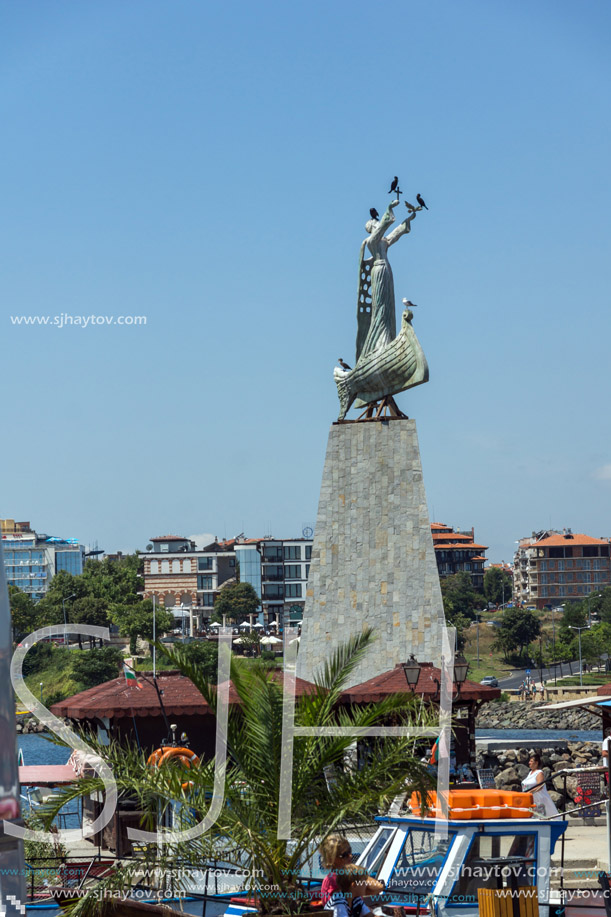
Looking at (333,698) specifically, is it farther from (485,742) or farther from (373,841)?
(485,742)

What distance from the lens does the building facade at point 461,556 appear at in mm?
122812

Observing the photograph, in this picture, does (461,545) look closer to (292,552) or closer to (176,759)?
(292,552)

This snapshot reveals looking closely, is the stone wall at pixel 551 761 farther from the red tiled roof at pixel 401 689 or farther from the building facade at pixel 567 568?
the building facade at pixel 567 568

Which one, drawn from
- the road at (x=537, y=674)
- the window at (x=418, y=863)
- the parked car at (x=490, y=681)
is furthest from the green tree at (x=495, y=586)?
the window at (x=418, y=863)

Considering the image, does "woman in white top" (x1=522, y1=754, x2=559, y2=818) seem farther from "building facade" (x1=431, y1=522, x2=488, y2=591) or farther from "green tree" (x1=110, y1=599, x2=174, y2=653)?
"building facade" (x1=431, y1=522, x2=488, y2=591)

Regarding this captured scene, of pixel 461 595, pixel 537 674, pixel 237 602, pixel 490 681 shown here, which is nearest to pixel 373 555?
pixel 490 681

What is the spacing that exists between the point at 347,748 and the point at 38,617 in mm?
69705

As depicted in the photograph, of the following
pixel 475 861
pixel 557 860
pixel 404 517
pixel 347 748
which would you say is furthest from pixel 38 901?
pixel 404 517

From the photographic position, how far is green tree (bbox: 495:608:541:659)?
275 feet

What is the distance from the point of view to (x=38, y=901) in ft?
29.5

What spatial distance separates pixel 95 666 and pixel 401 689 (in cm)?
4612

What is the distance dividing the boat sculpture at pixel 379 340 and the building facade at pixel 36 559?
8834 centimetres

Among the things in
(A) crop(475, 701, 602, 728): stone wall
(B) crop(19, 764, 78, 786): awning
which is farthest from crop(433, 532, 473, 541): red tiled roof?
(B) crop(19, 764, 78, 786): awning

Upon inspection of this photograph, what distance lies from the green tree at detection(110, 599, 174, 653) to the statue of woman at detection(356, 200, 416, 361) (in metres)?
45.5
